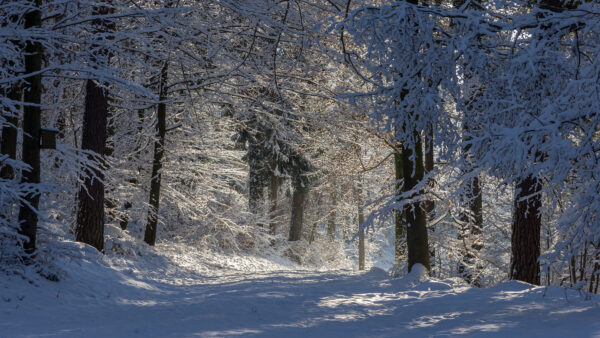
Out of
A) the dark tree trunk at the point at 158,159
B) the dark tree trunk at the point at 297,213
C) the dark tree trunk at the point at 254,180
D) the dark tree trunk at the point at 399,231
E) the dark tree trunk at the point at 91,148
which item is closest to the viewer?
the dark tree trunk at the point at 91,148

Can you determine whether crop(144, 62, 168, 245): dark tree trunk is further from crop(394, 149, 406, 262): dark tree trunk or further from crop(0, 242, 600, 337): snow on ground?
crop(394, 149, 406, 262): dark tree trunk

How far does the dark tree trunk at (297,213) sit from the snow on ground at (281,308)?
15.1 m

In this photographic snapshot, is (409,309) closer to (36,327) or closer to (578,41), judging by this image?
(578,41)

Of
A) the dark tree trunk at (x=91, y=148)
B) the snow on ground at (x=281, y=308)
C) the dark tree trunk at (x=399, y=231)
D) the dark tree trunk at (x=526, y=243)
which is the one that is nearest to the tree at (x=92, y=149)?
the dark tree trunk at (x=91, y=148)

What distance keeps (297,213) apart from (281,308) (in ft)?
59.6

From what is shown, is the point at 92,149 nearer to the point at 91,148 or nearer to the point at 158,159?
the point at 91,148

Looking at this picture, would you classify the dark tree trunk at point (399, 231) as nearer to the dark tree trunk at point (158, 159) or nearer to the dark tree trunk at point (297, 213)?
the dark tree trunk at point (158, 159)

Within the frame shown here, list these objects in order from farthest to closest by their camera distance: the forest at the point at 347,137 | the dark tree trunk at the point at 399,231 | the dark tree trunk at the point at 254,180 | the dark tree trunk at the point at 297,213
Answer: the dark tree trunk at the point at 297,213 → the dark tree trunk at the point at 254,180 → the dark tree trunk at the point at 399,231 → the forest at the point at 347,137

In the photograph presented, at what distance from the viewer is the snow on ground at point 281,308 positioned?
5152 mm

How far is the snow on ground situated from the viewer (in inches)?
203

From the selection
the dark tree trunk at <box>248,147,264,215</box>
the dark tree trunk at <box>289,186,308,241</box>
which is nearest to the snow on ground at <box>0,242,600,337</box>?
the dark tree trunk at <box>248,147,264,215</box>

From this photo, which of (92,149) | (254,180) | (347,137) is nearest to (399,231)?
(347,137)

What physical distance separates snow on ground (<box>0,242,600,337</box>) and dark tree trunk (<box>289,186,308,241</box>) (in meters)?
15.1

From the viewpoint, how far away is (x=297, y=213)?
24.9 meters
